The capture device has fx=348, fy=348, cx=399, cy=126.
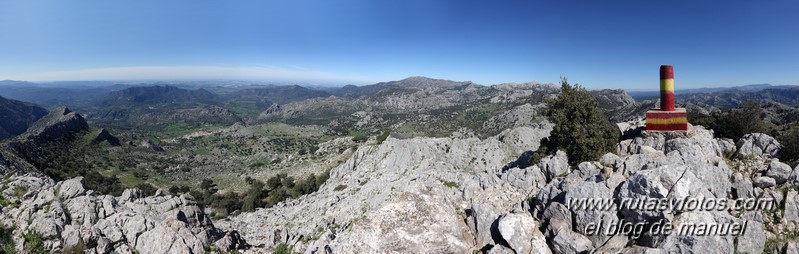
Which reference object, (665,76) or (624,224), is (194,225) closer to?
(624,224)

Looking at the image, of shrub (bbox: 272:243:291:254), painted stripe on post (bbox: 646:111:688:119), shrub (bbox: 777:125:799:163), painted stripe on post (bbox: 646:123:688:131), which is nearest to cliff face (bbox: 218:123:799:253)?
painted stripe on post (bbox: 646:123:688:131)

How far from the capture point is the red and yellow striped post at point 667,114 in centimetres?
3366

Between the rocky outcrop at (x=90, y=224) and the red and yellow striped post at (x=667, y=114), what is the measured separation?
4730cm

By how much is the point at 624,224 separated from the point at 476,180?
13.0 metres

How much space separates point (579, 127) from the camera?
117 feet

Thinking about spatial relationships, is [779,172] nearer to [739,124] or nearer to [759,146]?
[759,146]

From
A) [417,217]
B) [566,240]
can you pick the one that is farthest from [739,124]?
[417,217]

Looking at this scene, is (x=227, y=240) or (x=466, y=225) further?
(x=227, y=240)

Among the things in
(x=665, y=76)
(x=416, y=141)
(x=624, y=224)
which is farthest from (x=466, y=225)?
(x=416, y=141)

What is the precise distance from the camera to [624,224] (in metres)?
23.3

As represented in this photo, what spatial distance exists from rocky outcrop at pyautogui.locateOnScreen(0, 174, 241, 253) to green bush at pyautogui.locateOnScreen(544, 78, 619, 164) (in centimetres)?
3866

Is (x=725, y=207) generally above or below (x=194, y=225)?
above

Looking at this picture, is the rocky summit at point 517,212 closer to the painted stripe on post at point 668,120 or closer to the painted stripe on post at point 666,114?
the painted stripe on post at point 668,120

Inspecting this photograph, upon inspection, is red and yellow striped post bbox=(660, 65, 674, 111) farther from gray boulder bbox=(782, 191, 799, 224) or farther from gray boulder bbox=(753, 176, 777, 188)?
gray boulder bbox=(782, 191, 799, 224)
